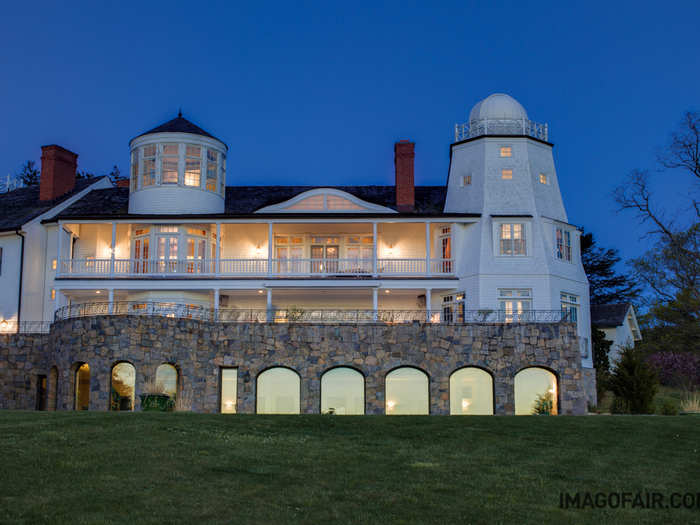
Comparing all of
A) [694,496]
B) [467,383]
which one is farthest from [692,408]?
[694,496]

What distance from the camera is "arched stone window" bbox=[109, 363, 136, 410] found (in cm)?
2858

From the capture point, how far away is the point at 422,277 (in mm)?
34625

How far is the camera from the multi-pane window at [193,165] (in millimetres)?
36656

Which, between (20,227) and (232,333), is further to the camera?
(20,227)

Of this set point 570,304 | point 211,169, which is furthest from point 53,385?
point 570,304

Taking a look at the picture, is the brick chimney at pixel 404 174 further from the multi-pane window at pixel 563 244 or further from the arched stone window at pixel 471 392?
the arched stone window at pixel 471 392

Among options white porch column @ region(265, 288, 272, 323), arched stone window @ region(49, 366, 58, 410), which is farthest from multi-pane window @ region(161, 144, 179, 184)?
arched stone window @ region(49, 366, 58, 410)

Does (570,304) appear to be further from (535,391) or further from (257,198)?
(257,198)

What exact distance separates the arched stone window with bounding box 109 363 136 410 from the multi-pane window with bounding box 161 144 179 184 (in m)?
10.5

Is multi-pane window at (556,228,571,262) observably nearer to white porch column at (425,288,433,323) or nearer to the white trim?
white porch column at (425,288,433,323)

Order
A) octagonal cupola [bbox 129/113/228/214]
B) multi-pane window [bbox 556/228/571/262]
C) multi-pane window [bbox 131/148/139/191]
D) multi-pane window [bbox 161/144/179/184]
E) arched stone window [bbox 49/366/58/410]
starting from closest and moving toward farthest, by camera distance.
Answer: arched stone window [bbox 49/366/58/410]
multi-pane window [bbox 556/228/571/262]
octagonal cupola [bbox 129/113/228/214]
multi-pane window [bbox 161/144/179/184]
multi-pane window [bbox 131/148/139/191]

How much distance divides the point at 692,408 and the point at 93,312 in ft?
75.9

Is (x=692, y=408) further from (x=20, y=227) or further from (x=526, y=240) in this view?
(x=20, y=227)

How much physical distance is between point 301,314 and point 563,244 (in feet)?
39.5
